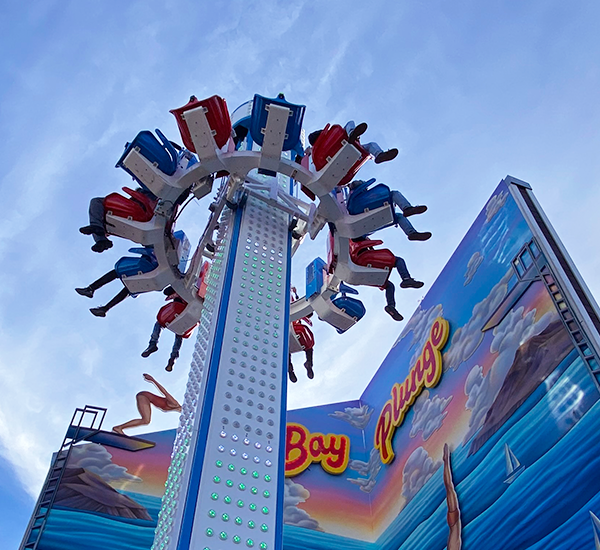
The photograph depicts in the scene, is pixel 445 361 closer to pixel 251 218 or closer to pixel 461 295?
pixel 461 295

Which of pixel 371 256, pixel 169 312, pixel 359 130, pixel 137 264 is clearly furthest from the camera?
pixel 169 312

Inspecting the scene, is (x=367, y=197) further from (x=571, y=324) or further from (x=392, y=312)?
(x=571, y=324)

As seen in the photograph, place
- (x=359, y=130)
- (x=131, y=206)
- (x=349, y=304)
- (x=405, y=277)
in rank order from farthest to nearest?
(x=349, y=304), (x=405, y=277), (x=131, y=206), (x=359, y=130)

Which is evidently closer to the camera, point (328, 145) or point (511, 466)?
point (328, 145)

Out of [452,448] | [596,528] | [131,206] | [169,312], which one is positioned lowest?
[596,528]

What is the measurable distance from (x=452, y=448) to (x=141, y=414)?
5223 mm

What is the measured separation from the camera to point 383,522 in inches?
361

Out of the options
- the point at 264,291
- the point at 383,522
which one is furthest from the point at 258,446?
the point at 383,522

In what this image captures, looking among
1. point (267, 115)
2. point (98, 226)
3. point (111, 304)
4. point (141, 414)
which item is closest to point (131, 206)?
point (98, 226)

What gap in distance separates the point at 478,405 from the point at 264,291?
3909 millimetres

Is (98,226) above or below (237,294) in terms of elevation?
above

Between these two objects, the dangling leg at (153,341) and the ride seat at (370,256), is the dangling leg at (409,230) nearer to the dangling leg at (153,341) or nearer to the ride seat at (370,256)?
the ride seat at (370,256)

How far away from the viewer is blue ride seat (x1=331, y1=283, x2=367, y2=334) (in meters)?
6.61

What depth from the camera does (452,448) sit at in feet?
25.4
